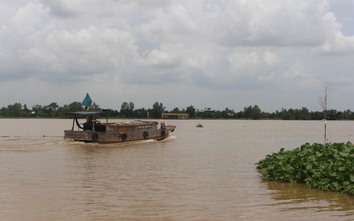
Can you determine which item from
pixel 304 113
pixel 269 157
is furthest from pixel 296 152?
pixel 304 113

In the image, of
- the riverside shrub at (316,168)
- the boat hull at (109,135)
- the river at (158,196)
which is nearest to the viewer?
the river at (158,196)

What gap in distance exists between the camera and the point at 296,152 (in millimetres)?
13406

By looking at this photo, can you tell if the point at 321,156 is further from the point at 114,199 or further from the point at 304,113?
the point at 304,113

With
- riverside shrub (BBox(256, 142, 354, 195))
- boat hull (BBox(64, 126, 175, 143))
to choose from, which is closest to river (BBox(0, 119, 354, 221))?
riverside shrub (BBox(256, 142, 354, 195))

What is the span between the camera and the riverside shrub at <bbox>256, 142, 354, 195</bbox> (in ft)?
33.8

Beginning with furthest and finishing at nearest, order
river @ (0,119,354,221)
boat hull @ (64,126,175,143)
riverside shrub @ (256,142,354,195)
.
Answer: boat hull @ (64,126,175,143), riverside shrub @ (256,142,354,195), river @ (0,119,354,221)

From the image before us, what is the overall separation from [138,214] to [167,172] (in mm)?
6992

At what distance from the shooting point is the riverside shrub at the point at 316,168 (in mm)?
10312

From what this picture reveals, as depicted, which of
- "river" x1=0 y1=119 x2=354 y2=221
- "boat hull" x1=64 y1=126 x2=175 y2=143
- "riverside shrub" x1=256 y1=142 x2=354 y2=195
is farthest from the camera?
"boat hull" x1=64 y1=126 x2=175 y2=143

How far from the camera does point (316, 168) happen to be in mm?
11516

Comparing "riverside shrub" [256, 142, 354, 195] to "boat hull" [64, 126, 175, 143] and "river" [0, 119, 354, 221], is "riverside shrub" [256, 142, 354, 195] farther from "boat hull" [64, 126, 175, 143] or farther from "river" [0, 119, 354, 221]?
"boat hull" [64, 126, 175, 143]

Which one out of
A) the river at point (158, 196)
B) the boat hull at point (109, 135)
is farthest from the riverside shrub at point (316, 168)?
the boat hull at point (109, 135)

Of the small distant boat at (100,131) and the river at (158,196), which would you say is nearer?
the river at (158,196)

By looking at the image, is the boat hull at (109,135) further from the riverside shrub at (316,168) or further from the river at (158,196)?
the riverside shrub at (316,168)
